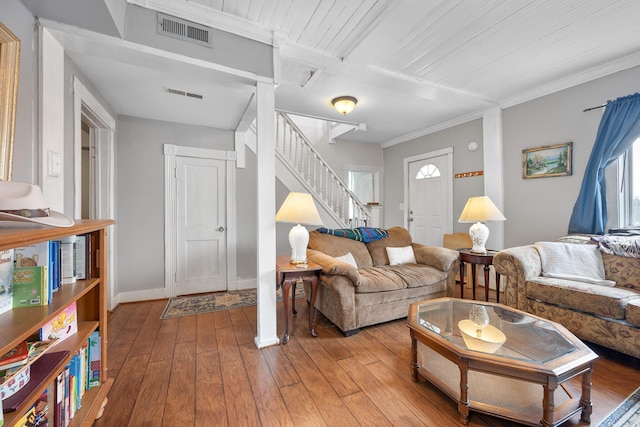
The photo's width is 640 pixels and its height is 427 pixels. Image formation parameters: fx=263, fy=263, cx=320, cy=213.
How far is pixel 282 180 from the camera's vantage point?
12.5ft

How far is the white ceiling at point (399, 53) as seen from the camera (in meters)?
1.90

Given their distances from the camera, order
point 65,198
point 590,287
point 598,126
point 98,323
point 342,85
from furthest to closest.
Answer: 1. point 342,85
2. point 598,126
3. point 590,287
4. point 65,198
5. point 98,323

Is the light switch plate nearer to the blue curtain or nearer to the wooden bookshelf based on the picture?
the wooden bookshelf

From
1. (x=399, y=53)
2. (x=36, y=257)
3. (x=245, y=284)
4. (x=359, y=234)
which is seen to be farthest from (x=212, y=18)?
(x=245, y=284)

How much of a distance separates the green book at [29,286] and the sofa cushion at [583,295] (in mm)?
3342

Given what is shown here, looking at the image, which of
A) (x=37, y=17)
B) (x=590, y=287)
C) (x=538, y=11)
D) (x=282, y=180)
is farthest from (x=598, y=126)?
(x=37, y=17)

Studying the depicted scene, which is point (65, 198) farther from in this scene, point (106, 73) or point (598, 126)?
point (598, 126)

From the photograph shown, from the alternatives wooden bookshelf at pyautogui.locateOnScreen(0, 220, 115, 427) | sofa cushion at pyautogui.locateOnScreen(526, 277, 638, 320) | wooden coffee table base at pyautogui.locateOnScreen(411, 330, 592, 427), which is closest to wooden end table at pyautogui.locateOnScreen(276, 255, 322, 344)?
wooden coffee table base at pyautogui.locateOnScreen(411, 330, 592, 427)

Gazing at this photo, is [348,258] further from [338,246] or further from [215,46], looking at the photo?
[215,46]

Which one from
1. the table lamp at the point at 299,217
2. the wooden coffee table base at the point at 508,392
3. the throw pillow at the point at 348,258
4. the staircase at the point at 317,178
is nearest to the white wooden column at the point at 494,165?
the staircase at the point at 317,178

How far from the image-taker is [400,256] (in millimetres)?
3141

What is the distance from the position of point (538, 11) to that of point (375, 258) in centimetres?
256

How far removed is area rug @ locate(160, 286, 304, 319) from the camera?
2912 mm

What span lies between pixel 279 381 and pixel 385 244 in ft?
6.57
